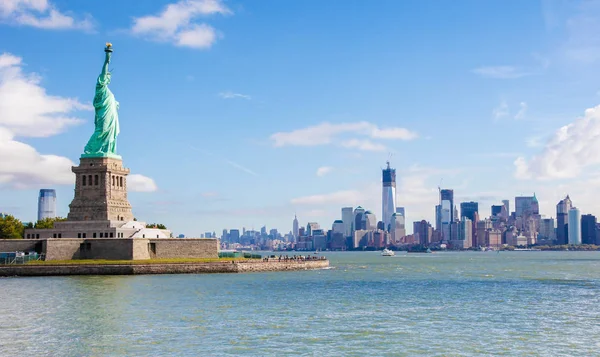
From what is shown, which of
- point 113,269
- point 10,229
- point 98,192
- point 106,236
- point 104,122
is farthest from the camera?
point 10,229

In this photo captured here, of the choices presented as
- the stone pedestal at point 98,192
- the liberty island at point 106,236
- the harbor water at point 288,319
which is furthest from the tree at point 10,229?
the harbor water at point 288,319

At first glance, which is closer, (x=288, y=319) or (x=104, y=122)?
(x=288, y=319)

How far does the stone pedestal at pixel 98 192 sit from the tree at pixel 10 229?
1659 centimetres

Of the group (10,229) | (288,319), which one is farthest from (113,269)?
(288,319)

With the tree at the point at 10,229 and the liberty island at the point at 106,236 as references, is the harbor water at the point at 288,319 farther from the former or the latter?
the tree at the point at 10,229

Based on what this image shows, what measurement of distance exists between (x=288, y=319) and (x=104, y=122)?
75178 mm

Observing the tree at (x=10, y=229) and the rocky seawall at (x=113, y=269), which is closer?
the rocky seawall at (x=113, y=269)

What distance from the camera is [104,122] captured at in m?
123

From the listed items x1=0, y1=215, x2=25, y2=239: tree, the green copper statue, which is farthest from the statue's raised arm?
x1=0, y1=215, x2=25, y2=239: tree

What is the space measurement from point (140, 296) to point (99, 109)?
58727 millimetres

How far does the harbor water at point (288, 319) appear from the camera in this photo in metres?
44.7

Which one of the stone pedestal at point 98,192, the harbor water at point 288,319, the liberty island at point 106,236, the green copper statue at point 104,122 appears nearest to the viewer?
the harbor water at point 288,319

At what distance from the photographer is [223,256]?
12912cm

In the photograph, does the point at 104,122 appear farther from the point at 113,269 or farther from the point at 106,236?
the point at 113,269
